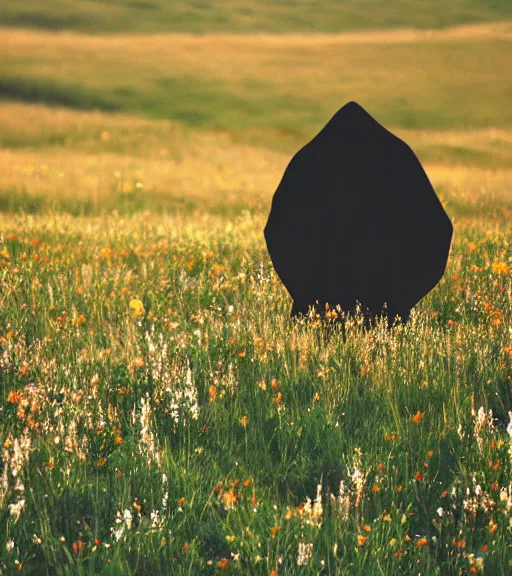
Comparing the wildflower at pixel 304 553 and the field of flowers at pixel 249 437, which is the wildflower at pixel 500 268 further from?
the wildflower at pixel 304 553

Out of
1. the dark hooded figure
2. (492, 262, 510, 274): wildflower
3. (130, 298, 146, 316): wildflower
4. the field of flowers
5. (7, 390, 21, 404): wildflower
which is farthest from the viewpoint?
(492, 262, 510, 274): wildflower

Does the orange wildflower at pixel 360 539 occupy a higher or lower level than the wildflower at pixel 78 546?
higher

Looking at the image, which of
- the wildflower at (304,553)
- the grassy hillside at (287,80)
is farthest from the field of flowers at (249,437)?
the grassy hillside at (287,80)

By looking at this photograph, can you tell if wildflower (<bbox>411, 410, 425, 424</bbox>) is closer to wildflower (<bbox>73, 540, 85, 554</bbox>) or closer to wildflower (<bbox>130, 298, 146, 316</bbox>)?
wildflower (<bbox>73, 540, 85, 554</bbox>)

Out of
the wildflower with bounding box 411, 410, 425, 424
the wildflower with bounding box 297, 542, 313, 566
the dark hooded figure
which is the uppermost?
the dark hooded figure

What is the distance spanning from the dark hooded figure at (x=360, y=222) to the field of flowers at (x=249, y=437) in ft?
0.83

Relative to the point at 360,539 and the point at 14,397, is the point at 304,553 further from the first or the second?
the point at 14,397

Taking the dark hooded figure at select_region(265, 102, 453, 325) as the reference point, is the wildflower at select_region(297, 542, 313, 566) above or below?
below

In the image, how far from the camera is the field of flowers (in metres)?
3.02

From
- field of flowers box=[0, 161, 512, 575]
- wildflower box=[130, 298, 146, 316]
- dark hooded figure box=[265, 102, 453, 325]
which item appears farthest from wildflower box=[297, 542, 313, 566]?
wildflower box=[130, 298, 146, 316]

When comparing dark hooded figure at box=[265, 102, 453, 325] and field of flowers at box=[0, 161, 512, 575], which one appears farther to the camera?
dark hooded figure at box=[265, 102, 453, 325]

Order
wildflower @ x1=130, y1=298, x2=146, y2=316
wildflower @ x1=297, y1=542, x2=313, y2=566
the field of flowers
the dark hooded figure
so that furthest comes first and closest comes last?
wildflower @ x1=130, y1=298, x2=146, y2=316
the dark hooded figure
the field of flowers
wildflower @ x1=297, y1=542, x2=313, y2=566

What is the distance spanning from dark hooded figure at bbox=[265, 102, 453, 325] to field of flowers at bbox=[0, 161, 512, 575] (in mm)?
253

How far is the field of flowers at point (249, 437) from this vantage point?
9.89 ft
